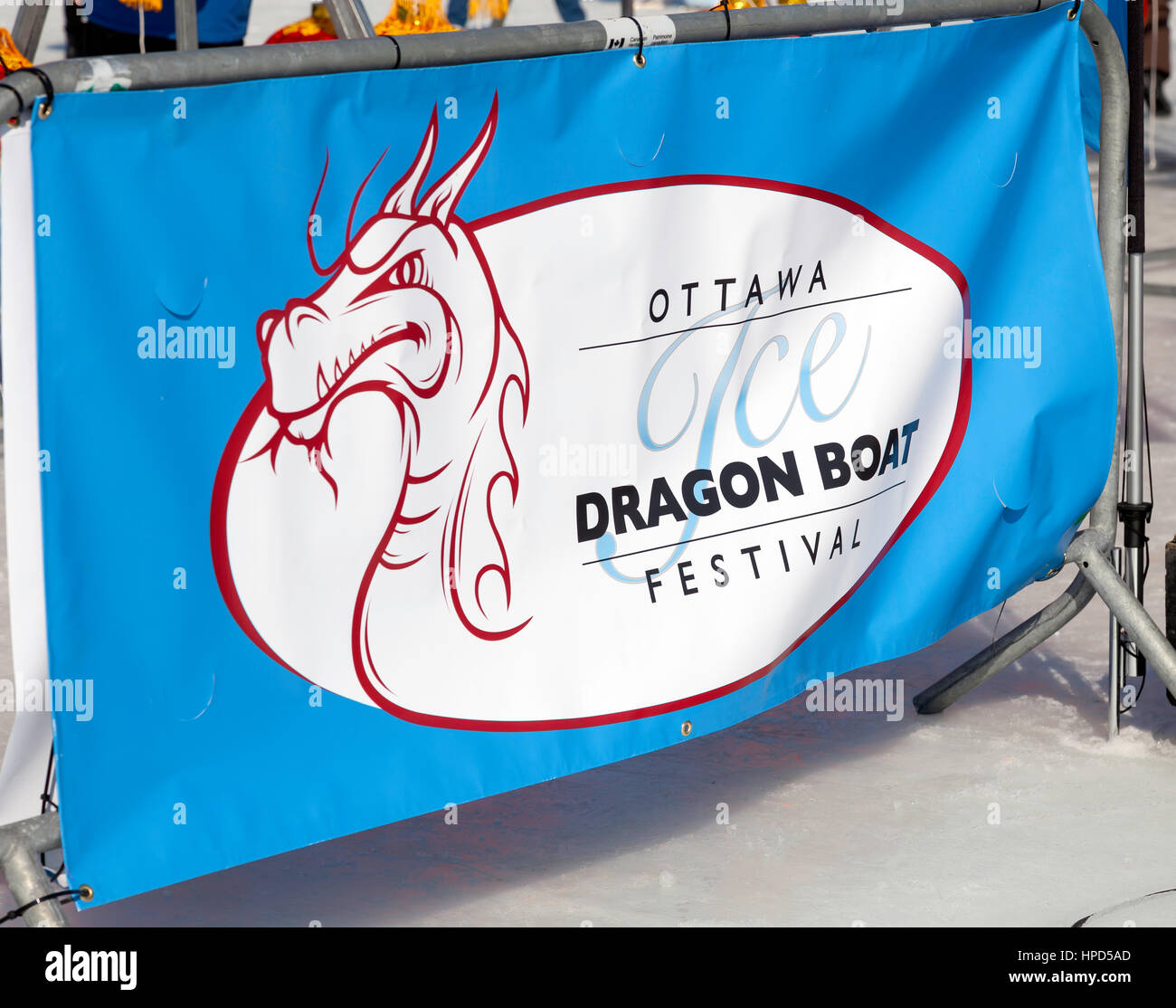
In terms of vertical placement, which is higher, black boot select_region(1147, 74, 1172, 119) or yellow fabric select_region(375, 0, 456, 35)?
black boot select_region(1147, 74, 1172, 119)

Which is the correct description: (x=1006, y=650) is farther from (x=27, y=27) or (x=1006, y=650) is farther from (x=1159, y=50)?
(x=1159, y=50)

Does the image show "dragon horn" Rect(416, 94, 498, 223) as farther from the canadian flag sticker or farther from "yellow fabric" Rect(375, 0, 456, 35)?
"yellow fabric" Rect(375, 0, 456, 35)

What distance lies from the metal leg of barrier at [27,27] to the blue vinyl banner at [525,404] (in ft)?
7.22

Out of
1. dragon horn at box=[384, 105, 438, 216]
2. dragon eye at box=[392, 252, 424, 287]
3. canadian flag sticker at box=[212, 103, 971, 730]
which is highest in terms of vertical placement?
dragon horn at box=[384, 105, 438, 216]

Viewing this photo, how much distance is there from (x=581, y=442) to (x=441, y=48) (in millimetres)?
588

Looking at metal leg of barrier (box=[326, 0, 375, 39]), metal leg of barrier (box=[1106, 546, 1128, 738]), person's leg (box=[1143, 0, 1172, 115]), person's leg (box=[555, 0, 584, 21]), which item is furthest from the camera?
person's leg (box=[1143, 0, 1172, 115])

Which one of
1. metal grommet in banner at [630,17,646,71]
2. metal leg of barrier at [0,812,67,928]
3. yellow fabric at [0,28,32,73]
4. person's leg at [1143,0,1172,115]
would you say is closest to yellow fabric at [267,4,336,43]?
yellow fabric at [0,28,32,73]

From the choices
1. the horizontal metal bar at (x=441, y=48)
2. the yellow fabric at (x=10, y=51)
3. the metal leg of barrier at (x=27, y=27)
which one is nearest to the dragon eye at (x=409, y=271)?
the horizontal metal bar at (x=441, y=48)

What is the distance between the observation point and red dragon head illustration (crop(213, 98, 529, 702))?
2.04 meters

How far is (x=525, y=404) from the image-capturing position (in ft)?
7.42

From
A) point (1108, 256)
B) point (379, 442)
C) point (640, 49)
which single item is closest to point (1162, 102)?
point (1108, 256)

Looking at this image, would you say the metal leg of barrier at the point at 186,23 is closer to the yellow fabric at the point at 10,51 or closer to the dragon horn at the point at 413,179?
the dragon horn at the point at 413,179

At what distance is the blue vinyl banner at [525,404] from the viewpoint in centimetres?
192

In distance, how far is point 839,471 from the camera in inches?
103
